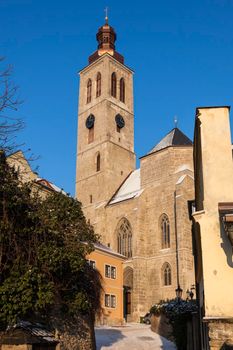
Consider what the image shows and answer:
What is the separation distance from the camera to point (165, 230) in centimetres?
3916

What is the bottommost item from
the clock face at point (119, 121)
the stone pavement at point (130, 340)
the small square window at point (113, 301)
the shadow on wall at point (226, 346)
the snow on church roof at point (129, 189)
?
the stone pavement at point (130, 340)

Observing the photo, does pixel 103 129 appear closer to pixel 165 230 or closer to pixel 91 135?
pixel 91 135

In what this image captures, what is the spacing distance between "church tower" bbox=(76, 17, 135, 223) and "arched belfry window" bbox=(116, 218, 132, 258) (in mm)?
4272

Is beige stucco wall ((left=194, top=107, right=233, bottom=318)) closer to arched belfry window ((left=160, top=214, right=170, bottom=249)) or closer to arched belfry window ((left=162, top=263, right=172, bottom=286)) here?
arched belfry window ((left=162, top=263, right=172, bottom=286))

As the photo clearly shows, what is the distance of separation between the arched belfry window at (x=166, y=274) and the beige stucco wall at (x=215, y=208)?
30.8m

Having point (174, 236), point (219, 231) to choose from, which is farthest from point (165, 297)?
point (219, 231)

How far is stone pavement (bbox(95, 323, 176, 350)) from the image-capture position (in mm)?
20109

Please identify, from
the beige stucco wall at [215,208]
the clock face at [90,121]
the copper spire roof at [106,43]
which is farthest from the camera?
the copper spire roof at [106,43]

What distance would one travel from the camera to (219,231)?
7176 mm

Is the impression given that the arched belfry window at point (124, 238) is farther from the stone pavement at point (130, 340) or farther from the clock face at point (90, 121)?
the stone pavement at point (130, 340)

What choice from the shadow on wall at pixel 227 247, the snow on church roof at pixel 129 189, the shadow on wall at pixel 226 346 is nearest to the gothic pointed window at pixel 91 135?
the snow on church roof at pixel 129 189

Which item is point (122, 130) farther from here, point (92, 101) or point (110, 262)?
point (110, 262)

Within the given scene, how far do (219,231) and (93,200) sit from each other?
41091mm

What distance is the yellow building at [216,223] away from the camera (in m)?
6.66
